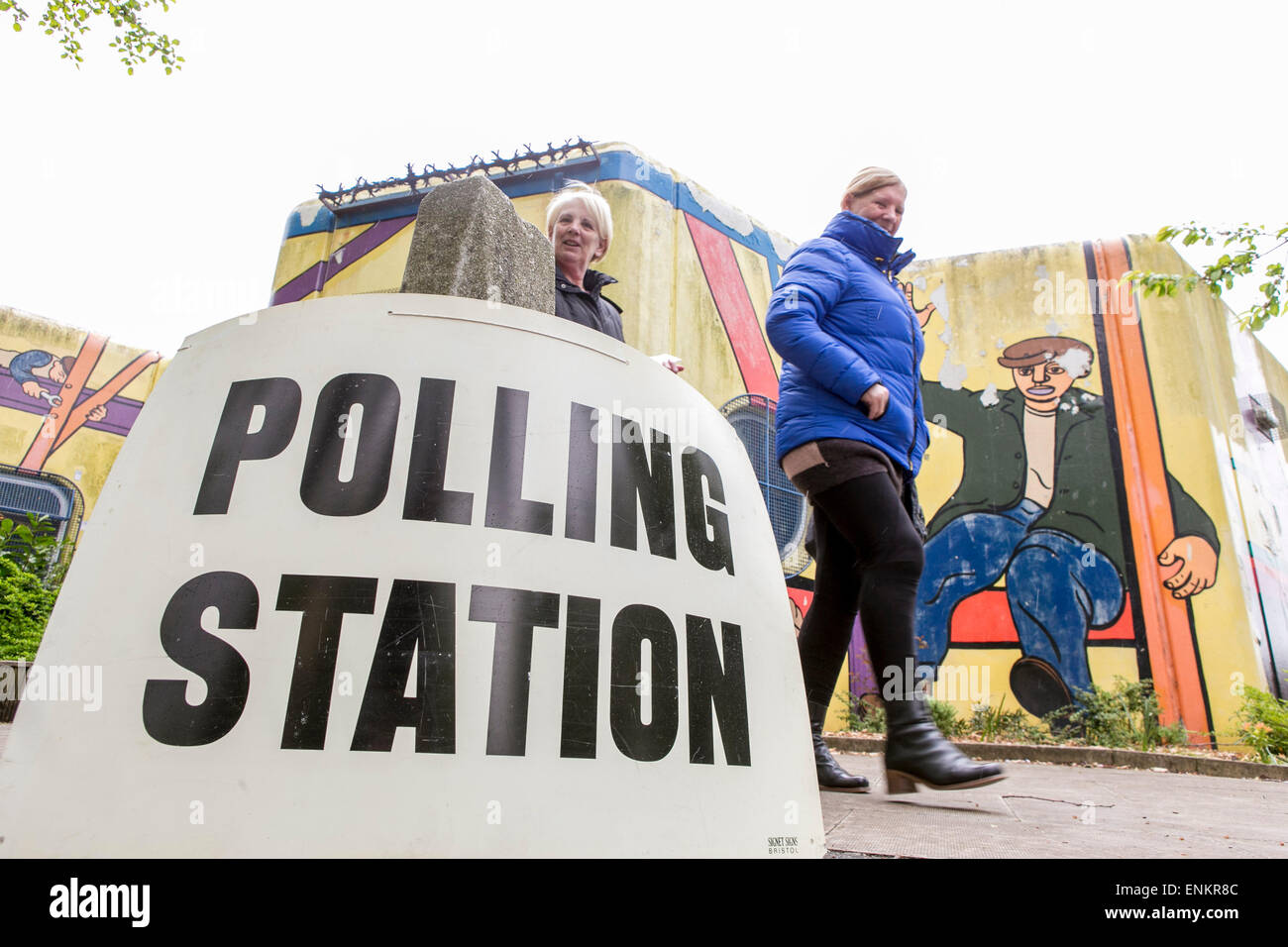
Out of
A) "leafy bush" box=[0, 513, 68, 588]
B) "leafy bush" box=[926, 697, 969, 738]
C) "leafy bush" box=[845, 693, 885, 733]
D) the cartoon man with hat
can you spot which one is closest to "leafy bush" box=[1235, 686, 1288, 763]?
the cartoon man with hat

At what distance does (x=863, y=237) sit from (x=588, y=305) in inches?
31.5

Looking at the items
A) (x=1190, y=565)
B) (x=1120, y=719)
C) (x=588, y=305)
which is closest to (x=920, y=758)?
(x=588, y=305)

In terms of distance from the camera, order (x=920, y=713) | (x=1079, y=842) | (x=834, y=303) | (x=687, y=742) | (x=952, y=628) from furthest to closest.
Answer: (x=952, y=628) < (x=834, y=303) < (x=920, y=713) < (x=1079, y=842) < (x=687, y=742)

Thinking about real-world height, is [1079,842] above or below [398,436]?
below

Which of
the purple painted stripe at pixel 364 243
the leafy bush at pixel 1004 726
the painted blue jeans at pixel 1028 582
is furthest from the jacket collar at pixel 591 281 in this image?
the purple painted stripe at pixel 364 243

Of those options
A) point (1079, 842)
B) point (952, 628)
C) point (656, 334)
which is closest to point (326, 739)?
point (1079, 842)

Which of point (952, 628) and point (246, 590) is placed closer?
point (246, 590)

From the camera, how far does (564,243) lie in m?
2.18

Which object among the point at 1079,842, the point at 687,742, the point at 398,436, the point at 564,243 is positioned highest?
the point at 564,243

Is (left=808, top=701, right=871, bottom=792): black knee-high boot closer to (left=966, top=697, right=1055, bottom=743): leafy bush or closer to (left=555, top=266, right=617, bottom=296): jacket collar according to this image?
(left=555, top=266, right=617, bottom=296): jacket collar

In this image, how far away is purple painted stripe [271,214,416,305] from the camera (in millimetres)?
6895

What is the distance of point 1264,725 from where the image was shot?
5.08 m
